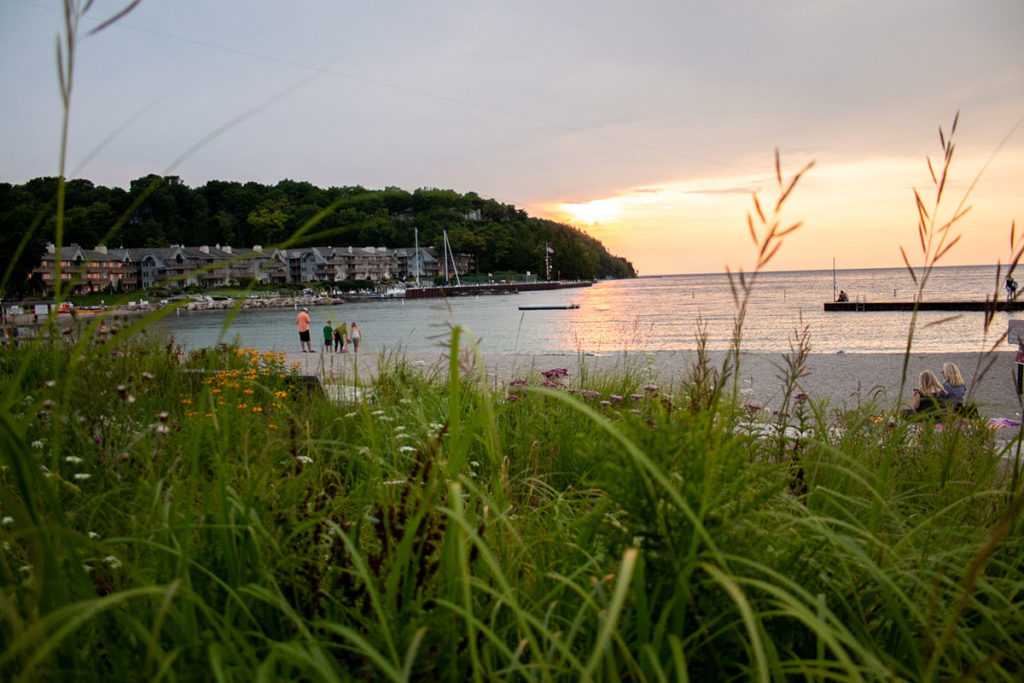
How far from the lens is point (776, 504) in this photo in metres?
1.74

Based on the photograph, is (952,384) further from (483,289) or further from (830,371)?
(483,289)

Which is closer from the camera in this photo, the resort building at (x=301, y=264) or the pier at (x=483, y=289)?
the resort building at (x=301, y=264)

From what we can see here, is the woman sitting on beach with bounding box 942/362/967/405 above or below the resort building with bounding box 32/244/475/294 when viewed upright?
below

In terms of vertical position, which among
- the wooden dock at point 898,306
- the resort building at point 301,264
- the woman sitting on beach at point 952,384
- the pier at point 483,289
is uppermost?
the resort building at point 301,264

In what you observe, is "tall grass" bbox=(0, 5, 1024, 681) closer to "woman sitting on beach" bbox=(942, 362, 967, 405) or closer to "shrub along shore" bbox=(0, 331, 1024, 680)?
"shrub along shore" bbox=(0, 331, 1024, 680)

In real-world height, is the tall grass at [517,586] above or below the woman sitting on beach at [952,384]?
above

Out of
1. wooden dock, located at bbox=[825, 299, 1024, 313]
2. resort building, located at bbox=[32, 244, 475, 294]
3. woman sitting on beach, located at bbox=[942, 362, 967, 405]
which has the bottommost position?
woman sitting on beach, located at bbox=[942, 362, 967, 405]

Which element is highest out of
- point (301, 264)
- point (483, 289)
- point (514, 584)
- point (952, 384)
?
point (301, 264)

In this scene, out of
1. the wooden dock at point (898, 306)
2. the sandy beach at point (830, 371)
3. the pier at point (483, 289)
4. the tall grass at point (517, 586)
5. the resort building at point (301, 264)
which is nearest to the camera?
the tall grass at point (517, 586)

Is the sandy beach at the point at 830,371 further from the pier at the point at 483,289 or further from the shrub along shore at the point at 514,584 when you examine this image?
the pier at the point at 483,289

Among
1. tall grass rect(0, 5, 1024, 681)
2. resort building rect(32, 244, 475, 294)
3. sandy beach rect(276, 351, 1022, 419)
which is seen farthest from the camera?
resort building rect(32, 244, 475, 294)

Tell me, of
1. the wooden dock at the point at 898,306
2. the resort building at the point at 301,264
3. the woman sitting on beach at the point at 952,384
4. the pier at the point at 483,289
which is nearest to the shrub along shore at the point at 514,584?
Result: the woman sitting on beach at the point at 952,384

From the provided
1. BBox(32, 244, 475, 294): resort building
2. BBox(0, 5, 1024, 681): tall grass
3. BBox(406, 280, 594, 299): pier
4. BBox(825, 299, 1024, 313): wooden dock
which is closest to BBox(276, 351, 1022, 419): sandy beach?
BBox(0, 5, 1024, 681): tall grass

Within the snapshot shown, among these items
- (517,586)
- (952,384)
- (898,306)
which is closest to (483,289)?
(898,306)
